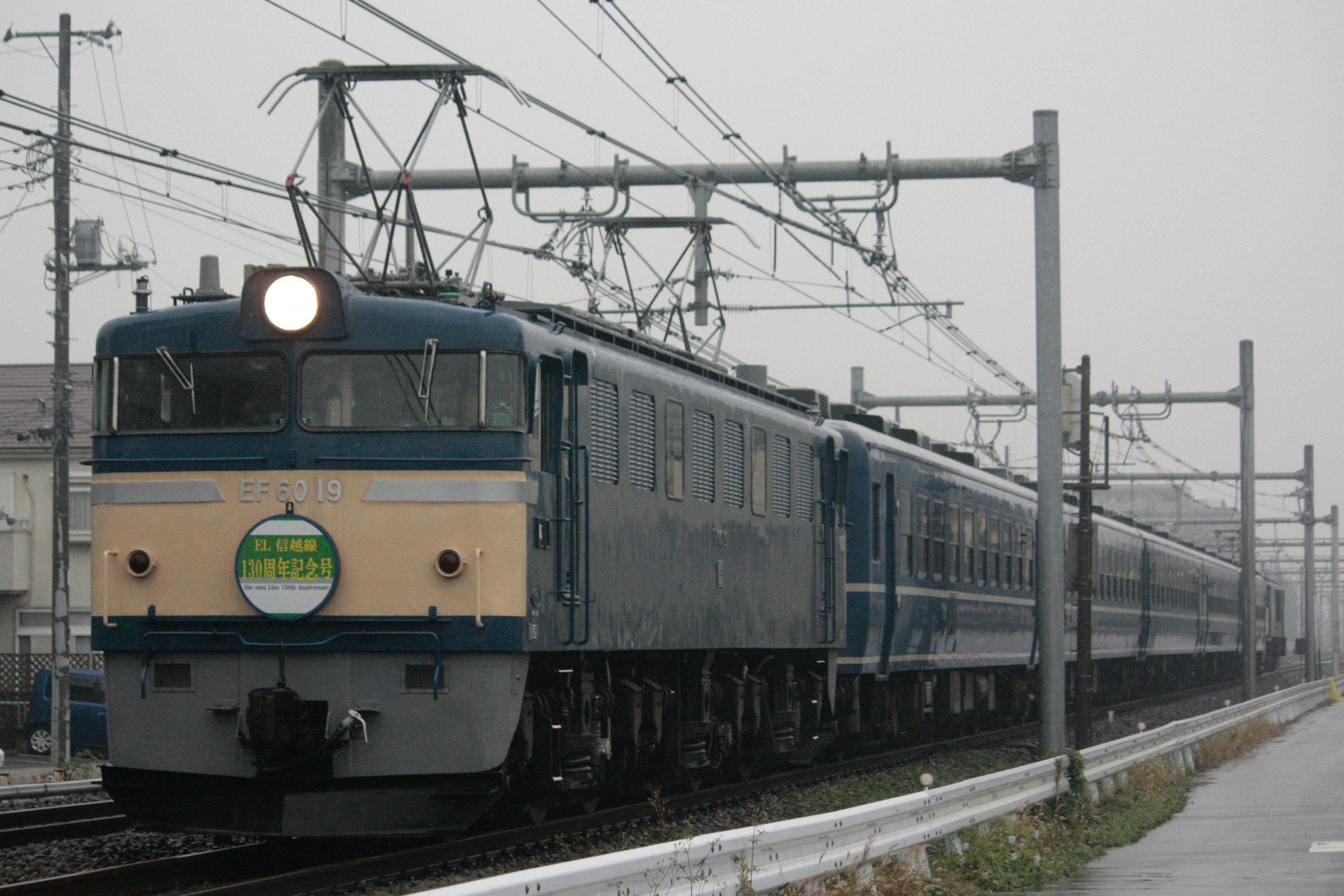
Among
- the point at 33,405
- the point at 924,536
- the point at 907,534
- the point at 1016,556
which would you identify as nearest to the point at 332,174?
the point at 907,534

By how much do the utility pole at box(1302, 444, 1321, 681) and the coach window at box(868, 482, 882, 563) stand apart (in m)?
35.6

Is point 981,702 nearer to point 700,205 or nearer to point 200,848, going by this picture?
point 700,205

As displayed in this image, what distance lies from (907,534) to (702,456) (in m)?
7.13

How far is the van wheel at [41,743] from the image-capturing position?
2802cm

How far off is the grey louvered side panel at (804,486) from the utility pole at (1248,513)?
21.5m

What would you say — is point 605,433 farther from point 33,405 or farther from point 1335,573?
point 1335,573

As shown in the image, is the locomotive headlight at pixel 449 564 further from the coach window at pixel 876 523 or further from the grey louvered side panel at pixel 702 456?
the coach window at pixel 876 523

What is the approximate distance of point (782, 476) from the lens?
55.9 feet

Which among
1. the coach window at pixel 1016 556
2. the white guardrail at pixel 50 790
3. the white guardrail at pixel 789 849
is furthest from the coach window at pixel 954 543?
the white guardrail at pixel 50 790

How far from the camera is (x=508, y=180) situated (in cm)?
1977

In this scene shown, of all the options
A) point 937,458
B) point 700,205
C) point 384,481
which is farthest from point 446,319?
point 937,458

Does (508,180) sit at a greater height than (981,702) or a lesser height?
greater

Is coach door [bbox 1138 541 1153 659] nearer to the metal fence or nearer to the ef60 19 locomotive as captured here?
the metal fence

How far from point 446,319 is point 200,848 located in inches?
154
